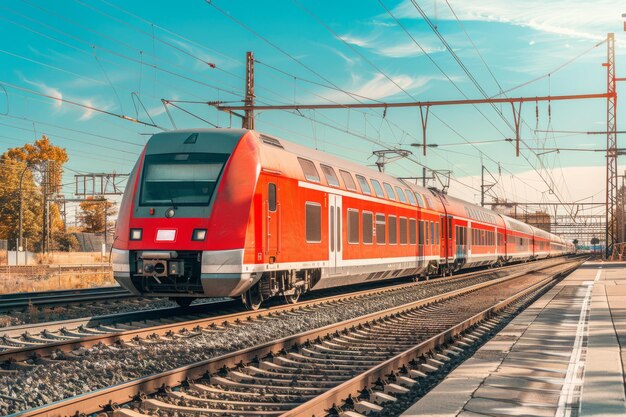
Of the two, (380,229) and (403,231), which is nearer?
(380,229)

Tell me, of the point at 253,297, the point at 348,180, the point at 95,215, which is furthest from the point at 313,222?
the point at 95,215

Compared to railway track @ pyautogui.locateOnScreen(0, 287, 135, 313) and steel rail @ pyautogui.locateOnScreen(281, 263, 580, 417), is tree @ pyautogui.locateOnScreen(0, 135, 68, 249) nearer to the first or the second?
railway track @ pyautogui.locateOnScreen(0, 287, 135, 313)

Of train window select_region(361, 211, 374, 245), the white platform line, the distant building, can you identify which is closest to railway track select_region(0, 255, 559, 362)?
train window select_region(361, 211, 374, 245)

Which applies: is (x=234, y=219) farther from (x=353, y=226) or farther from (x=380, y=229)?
(x=380, y=229)

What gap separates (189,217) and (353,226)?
255 inches

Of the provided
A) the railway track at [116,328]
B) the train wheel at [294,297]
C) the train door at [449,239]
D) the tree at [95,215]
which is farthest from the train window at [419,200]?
the tree at [95,215]

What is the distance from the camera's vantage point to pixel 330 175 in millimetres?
17141

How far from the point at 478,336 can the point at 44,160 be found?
207 feet

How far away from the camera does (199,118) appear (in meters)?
21.2

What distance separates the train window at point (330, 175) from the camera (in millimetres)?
16859

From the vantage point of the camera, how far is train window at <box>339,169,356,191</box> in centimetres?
1797

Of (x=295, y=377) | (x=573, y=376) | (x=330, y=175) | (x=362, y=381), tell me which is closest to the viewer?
(x=362, y=381)

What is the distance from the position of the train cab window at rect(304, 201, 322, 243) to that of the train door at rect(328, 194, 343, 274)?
2.10 ft

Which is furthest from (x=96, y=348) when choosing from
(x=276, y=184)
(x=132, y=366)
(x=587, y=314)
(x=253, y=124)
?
(x=253, y=124)
